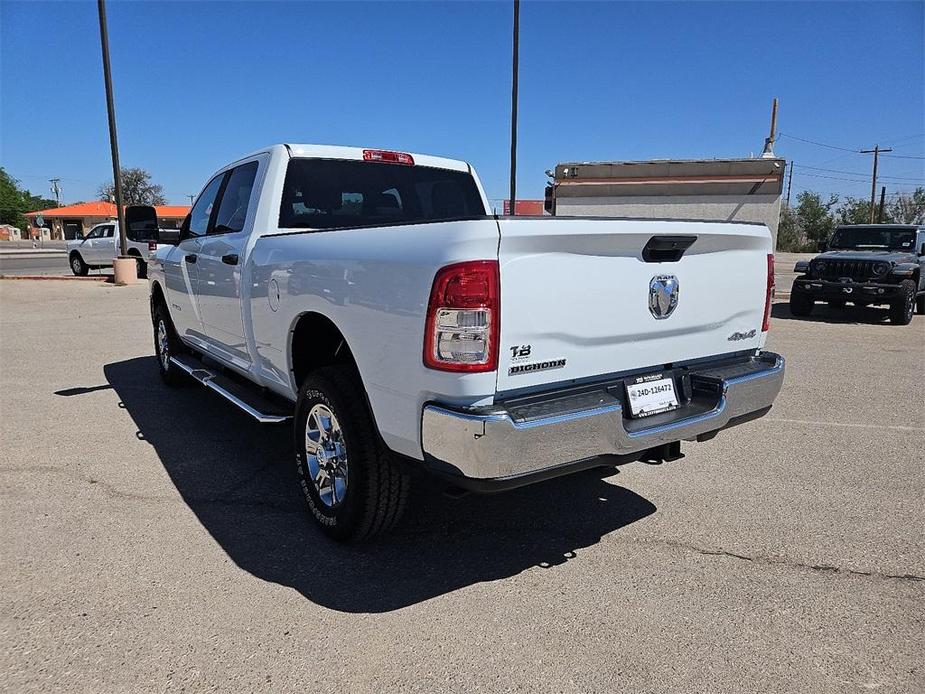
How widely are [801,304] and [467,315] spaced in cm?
1244

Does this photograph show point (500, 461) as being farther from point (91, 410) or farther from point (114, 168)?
point (114, 168)

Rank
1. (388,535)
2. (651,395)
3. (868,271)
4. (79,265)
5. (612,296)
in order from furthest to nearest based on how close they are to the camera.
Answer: (79,265), (868,271), (388,535), (651,395), (612,296)

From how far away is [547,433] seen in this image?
2.46 meters

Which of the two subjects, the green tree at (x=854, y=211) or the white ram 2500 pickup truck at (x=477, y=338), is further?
the green tree at (x=854, y=211)

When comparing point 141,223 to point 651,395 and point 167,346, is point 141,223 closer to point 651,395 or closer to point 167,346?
point 167,346

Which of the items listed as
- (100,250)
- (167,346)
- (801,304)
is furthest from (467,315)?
(100,250)

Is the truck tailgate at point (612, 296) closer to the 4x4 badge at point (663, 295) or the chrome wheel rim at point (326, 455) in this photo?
the 4x4 badge at point (663, 295)

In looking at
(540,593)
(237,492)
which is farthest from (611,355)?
(237,492)

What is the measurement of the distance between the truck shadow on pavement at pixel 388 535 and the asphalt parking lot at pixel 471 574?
1 cm

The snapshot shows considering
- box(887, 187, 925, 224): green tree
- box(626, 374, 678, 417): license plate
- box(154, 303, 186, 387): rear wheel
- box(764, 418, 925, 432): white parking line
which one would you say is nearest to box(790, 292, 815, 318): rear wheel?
box(764, 418, 925, 432): white parking line

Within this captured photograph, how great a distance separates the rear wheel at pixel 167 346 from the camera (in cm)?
625

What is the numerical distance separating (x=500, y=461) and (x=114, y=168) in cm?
1888

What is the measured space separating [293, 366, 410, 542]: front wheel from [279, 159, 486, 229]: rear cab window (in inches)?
46.3

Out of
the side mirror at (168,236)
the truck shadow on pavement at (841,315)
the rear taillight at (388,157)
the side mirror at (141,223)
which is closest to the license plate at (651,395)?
the rear taillight at (388,157)
